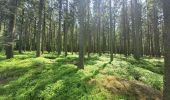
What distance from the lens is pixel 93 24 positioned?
193 ft

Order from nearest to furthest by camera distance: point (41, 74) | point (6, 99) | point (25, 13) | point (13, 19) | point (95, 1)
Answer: point (6, 99), point (41, 74), point (13, 19), point (95, 1), point (25, 13)

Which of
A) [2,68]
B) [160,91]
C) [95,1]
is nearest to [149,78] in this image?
[160,91]

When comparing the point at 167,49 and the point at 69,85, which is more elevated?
the point at 167,49

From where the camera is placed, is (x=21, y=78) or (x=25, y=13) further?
(x=25, y=13)

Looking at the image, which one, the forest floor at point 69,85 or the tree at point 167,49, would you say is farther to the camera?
the forest floor at point 69,85

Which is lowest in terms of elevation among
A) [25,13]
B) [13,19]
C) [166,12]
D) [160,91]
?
[160,91]

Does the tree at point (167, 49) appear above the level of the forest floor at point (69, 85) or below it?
above

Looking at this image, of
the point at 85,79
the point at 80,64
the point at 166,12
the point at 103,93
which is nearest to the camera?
the point at 166,12

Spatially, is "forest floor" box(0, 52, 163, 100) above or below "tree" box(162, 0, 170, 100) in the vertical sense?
below

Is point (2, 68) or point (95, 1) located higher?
point (95, 1)

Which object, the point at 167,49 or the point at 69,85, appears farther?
the point at 69,85

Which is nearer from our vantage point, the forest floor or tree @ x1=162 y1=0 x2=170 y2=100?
tree @ x1=162 y1=0 x2=170 y2=100

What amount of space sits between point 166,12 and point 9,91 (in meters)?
9.83

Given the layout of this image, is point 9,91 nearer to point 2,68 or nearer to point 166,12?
point 2,68
